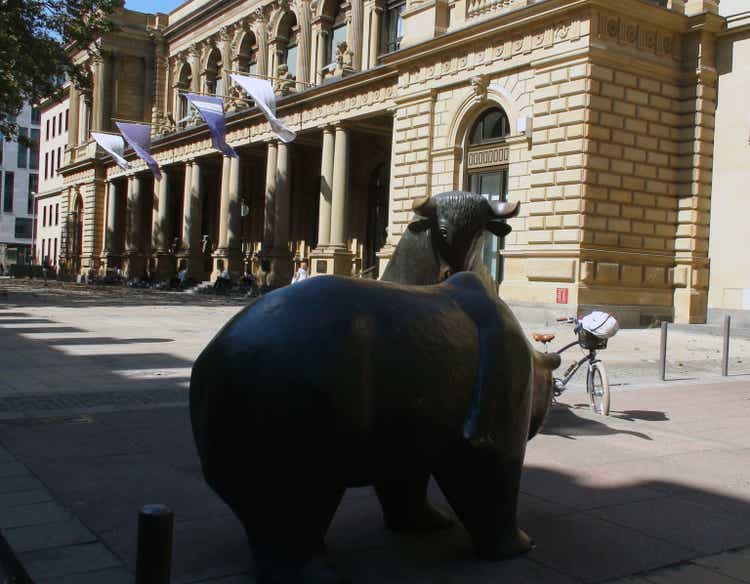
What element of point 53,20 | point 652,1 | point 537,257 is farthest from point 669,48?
point 53,20

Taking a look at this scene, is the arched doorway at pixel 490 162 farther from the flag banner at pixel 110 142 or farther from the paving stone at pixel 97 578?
the flag banner at pixel 110 142

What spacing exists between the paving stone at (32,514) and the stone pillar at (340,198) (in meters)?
25.6

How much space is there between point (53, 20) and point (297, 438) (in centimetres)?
2823

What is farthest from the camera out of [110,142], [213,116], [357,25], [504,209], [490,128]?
[110,142]

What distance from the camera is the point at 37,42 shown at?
1026 inches

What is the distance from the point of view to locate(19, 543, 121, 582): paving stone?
3.42 metres

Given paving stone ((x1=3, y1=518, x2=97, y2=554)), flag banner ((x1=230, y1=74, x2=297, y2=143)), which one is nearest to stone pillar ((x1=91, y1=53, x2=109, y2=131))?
flag banner ((x1=230, y1=74, x2=297, y2=143))

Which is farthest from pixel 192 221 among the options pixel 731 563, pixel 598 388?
pixel 731 563

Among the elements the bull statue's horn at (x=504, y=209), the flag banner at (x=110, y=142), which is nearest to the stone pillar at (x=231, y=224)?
the flag banner at (x=110, y=142)

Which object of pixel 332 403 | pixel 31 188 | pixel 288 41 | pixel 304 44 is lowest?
pixel 332 403

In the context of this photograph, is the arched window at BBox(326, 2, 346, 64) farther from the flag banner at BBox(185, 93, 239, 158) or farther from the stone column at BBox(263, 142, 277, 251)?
the flag banner at BBox(185, 93, 239, 158)

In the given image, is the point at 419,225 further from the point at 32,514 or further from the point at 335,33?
the point at 335,33

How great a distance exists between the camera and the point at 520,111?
21422mm

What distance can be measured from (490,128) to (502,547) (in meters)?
20.4
